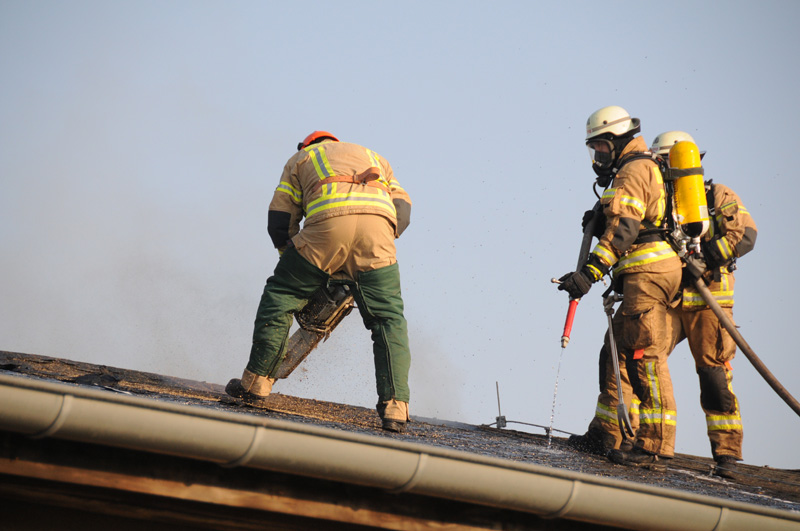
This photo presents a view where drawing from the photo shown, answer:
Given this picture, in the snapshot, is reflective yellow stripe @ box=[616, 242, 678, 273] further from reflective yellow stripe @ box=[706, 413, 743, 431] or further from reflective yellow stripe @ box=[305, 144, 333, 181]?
reflective yellow stripe @ box=[305, 144, 333, 181]

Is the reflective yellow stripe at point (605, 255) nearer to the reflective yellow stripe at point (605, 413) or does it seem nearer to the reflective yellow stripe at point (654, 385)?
the reflective yellow stripe at point (654, 385)

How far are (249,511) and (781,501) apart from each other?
349 centimetres

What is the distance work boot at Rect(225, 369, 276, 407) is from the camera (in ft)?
17.0

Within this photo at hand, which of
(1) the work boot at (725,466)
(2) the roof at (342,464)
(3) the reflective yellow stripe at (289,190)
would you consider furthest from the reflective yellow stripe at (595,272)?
(2) the roof at (342,464)

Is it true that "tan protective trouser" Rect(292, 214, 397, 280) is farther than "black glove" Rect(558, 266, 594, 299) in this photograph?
No

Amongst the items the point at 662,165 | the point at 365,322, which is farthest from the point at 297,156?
the point at 662,165

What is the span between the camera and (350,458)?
95.7 inches

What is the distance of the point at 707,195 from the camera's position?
6.30 metres

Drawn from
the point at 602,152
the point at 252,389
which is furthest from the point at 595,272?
the point at 252,389

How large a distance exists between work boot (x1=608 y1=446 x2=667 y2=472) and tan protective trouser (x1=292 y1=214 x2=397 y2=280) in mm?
2074

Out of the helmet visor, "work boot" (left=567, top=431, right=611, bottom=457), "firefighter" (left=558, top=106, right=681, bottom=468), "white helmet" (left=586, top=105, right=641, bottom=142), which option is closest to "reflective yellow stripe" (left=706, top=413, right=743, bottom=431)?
"firefighter" (left=558, top=106, right=681, bottom=468)

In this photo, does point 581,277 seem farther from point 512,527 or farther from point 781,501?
point 512,527

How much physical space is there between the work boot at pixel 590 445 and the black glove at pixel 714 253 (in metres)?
1.55

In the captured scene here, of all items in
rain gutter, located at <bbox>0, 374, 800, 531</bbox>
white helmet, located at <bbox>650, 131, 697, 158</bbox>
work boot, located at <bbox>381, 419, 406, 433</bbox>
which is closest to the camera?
rain gutter, located at <bbox>0, 374, 800, 531</bbox>
